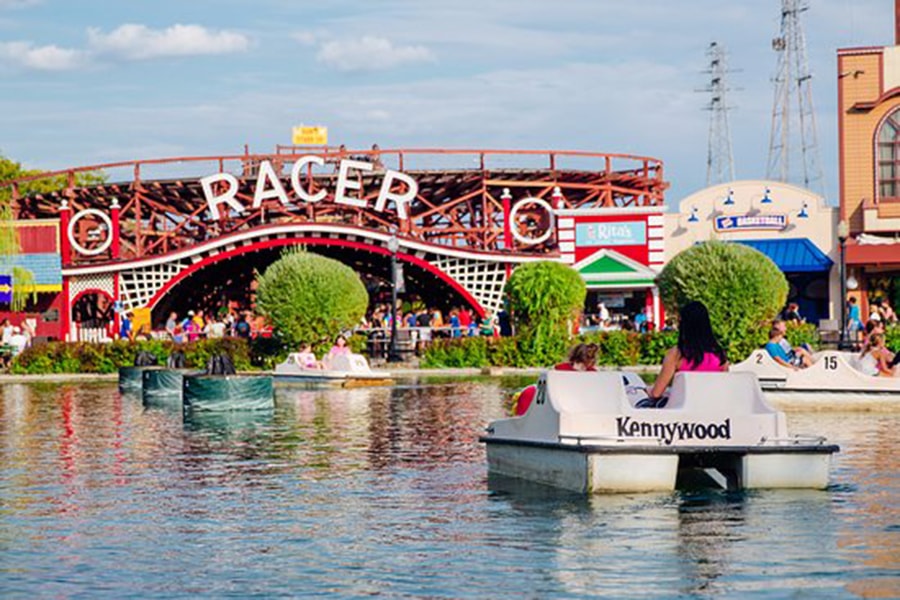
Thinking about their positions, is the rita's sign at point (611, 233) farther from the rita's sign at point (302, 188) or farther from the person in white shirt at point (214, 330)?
the person in white shirt at point (214, 330)

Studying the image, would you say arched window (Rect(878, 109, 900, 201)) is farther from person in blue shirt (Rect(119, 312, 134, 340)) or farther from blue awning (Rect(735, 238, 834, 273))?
person in blue shirt (Rect(119, 312, 134, 340))

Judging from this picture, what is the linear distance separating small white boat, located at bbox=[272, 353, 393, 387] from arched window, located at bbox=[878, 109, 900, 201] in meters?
23.1

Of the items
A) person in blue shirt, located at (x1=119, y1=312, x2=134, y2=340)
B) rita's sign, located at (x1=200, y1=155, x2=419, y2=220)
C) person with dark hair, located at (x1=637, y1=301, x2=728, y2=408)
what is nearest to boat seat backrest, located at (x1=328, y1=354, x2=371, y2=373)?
person in blue shirt, located at (x1=119, y1=312, x2=134, y2=340)

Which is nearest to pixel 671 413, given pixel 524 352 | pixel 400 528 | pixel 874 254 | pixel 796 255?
pixel 400 528

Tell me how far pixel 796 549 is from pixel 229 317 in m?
45.6

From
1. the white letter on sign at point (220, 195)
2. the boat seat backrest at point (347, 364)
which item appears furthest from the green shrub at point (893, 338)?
the white letter on sign at point (220, 195)

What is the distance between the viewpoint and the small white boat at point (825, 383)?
2459 cm

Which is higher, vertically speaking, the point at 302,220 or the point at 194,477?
the point at 302,220

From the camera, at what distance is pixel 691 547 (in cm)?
1206

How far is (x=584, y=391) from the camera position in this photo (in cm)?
1498

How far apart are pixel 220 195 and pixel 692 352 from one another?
42.7 meters

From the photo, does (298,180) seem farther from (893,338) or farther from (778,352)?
(778,352)

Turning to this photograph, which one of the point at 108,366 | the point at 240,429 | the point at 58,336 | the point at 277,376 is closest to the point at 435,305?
the point at 58,336

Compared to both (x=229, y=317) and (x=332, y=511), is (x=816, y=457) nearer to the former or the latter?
(x=332, y=511)
